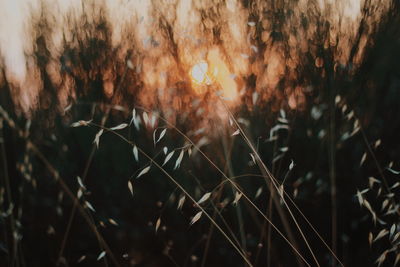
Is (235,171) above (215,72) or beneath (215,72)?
beneath

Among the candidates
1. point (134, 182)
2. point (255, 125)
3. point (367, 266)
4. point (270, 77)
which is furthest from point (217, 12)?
point (367, 266)

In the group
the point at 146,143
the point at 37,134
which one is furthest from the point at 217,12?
the point at 37,134

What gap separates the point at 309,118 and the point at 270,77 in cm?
28

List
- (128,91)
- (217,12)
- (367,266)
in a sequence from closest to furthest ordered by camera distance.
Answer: (367,266) < (217,12) < (128,91)

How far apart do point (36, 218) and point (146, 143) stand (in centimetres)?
66

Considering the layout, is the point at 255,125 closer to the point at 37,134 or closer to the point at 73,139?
the point at 73,139

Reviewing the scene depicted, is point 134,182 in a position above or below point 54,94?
below

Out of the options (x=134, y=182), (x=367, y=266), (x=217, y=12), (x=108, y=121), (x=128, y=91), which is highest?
(x=217, y=12)

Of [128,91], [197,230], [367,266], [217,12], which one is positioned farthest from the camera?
[128,91]

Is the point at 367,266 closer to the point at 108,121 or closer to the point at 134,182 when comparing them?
A: the point at 134,182

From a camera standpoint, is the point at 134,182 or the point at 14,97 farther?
the point at 14,97

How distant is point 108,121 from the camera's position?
2453 millimetres

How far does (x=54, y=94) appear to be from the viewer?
2.52 metres

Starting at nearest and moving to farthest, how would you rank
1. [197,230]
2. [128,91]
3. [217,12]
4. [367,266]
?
1. [367,266]
2. [197,230]
3. [217,12]
4. [128,91]
